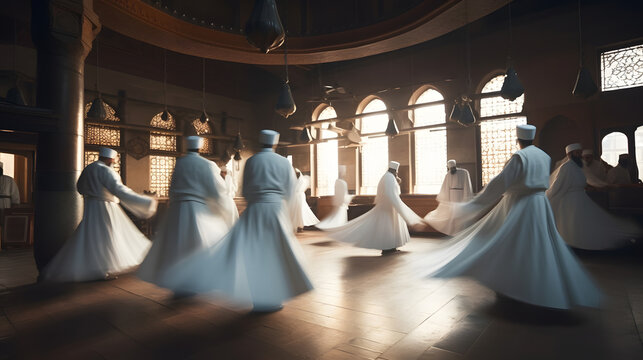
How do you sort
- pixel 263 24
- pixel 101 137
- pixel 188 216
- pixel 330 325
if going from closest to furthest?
pixel 330 325 → pixel 263 24 → pixel 188 216 → pixel 101 137

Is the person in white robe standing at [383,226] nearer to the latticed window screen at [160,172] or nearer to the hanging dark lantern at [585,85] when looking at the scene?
the hanging dark lantern at [585,85]

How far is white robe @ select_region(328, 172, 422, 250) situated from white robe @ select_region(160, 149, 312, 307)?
2.79 metres

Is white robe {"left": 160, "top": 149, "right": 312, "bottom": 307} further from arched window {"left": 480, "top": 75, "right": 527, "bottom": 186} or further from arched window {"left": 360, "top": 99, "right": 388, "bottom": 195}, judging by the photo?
arched window {"left": 360, "top": 99, "right": 388, "bottom": 195}

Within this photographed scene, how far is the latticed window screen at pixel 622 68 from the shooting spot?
22.8 feet

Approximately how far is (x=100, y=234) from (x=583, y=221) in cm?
639

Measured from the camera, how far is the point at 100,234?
13.2ft

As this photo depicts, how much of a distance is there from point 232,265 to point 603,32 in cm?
860

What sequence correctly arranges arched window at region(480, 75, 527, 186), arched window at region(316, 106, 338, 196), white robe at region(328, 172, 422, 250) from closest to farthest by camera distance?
white robe at region(328, 172, 422, 250)
arched window at region(480, 75, 527, 186)
arched window at region(316, 106, 338, 196)

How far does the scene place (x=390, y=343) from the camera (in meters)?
2.21

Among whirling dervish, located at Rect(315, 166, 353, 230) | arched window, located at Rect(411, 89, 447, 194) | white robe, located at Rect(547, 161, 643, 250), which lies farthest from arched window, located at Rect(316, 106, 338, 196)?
white robe, located at Rect(547, 161, 643, 250)

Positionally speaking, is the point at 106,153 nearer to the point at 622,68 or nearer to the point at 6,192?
the point at 6,192

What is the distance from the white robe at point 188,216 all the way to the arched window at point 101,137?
7603 millimetres

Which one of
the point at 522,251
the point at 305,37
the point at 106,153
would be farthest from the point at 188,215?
the point at 305,37

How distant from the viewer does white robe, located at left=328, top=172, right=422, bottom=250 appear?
554cm
